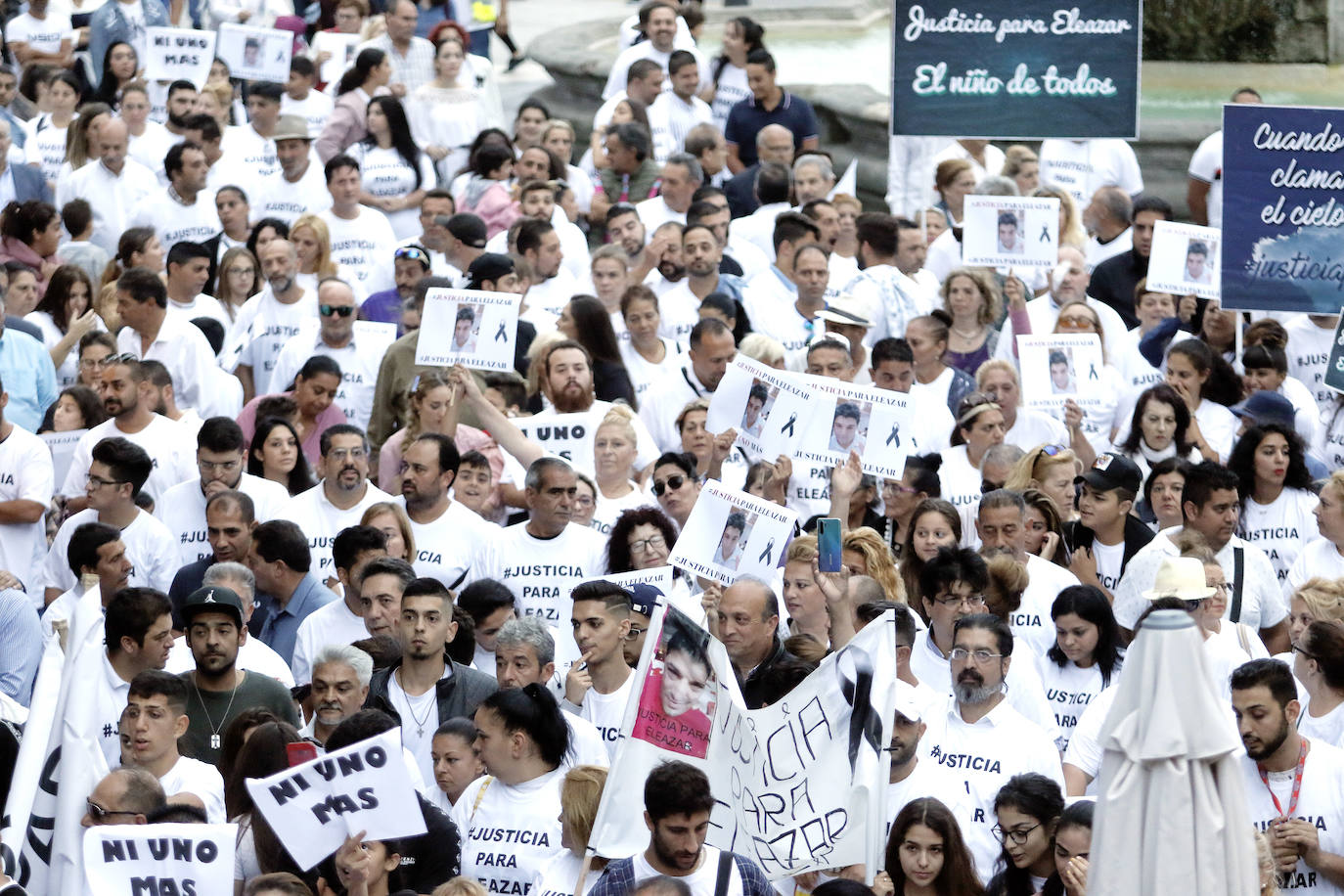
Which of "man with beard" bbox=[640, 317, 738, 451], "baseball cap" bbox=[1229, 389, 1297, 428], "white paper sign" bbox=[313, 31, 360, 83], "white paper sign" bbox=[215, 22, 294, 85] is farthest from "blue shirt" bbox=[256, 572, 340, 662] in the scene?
"white paper sign" bbox=[313, 31, 360, 83]

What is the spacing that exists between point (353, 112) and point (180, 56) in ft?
5.97

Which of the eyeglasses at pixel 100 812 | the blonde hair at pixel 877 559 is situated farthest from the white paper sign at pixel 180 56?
the eyeglasses at pixel 100 812

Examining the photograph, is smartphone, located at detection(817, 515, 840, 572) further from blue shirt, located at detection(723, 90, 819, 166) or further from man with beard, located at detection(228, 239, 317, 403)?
blue shirt, located at detection(723, 90, 819, 166)

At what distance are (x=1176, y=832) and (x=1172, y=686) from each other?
393mm

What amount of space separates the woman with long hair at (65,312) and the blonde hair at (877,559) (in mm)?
5356

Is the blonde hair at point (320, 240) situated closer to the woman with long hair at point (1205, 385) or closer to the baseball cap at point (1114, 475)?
the woman with long hair at point (1205, 385)

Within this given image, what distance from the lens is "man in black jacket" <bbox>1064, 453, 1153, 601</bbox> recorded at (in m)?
10.3

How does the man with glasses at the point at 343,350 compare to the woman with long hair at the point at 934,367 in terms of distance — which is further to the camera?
the man with glasses at the point at 343,350

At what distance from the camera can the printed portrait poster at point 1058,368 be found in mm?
11961

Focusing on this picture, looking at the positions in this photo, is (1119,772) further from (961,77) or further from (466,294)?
(961,77)

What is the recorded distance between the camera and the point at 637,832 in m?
7.18

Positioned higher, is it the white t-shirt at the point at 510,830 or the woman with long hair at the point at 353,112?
the woman with long hair at the point at 353,112

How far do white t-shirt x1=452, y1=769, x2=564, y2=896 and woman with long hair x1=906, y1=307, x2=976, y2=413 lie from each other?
4898 mm

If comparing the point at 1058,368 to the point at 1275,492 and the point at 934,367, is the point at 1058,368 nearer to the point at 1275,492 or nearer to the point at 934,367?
the point at 934,367
